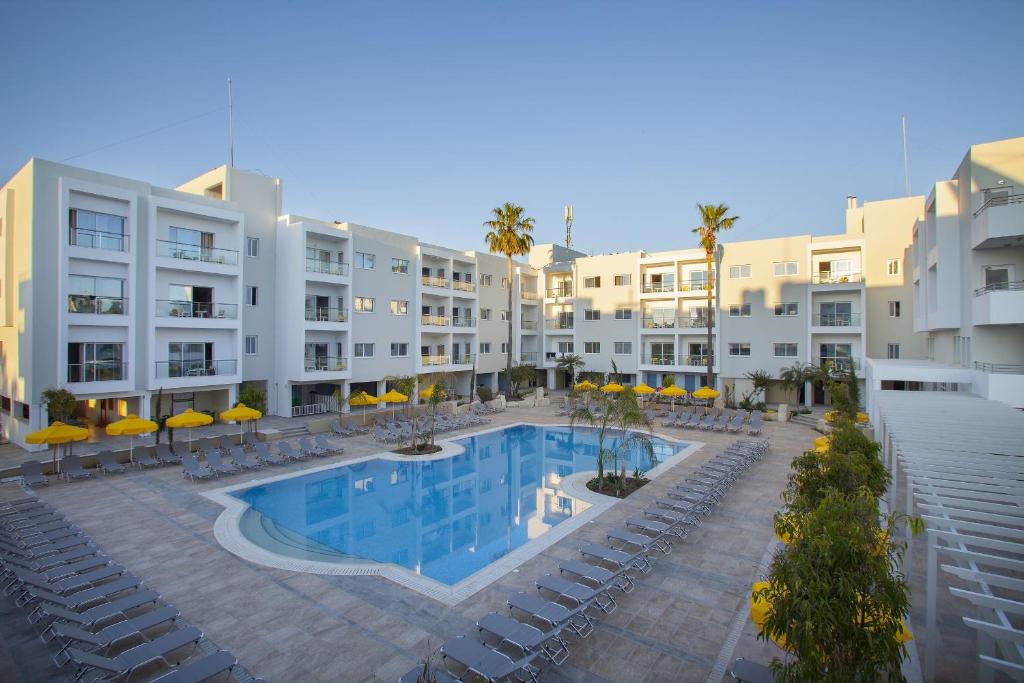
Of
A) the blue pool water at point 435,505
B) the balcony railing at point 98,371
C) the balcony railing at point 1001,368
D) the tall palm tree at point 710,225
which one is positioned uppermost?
the tall palm tree at point 710,225

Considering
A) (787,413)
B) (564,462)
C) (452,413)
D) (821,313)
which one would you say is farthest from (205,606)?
(821,313)

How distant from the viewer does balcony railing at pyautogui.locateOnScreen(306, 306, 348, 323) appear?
27.9 metres

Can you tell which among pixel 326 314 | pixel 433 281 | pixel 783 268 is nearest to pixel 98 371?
pixel 326 314

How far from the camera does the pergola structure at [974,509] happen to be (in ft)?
17.4

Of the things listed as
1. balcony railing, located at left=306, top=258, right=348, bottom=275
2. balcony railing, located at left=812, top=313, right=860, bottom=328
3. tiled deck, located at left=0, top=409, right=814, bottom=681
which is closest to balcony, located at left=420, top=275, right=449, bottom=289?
balcony railing, located at left=306, top=258, right=348, bottom=275

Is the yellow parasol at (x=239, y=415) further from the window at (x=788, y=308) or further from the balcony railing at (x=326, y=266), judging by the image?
Answer: the window at (x=788, y=308)

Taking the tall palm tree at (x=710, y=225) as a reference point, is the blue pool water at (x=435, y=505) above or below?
below

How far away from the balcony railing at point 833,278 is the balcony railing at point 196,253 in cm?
3391

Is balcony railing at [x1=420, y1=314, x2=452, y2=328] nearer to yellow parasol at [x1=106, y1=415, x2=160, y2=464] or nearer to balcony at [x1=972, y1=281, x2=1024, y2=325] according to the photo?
yellow parasol at [x1=106, y1=415, x2=160, y2=464]

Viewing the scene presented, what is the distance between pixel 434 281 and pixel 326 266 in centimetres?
787

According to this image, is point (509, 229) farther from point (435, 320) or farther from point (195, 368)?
point (195, 368)

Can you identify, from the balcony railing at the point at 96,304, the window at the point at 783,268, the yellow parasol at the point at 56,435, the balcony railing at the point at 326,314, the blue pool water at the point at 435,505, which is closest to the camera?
the blue pool water at the point at 435,505

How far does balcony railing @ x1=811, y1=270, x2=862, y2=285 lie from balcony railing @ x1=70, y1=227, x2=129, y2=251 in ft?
122

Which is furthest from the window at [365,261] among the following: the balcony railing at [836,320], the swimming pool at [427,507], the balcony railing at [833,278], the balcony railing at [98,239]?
the balcony railing at [836,320]
